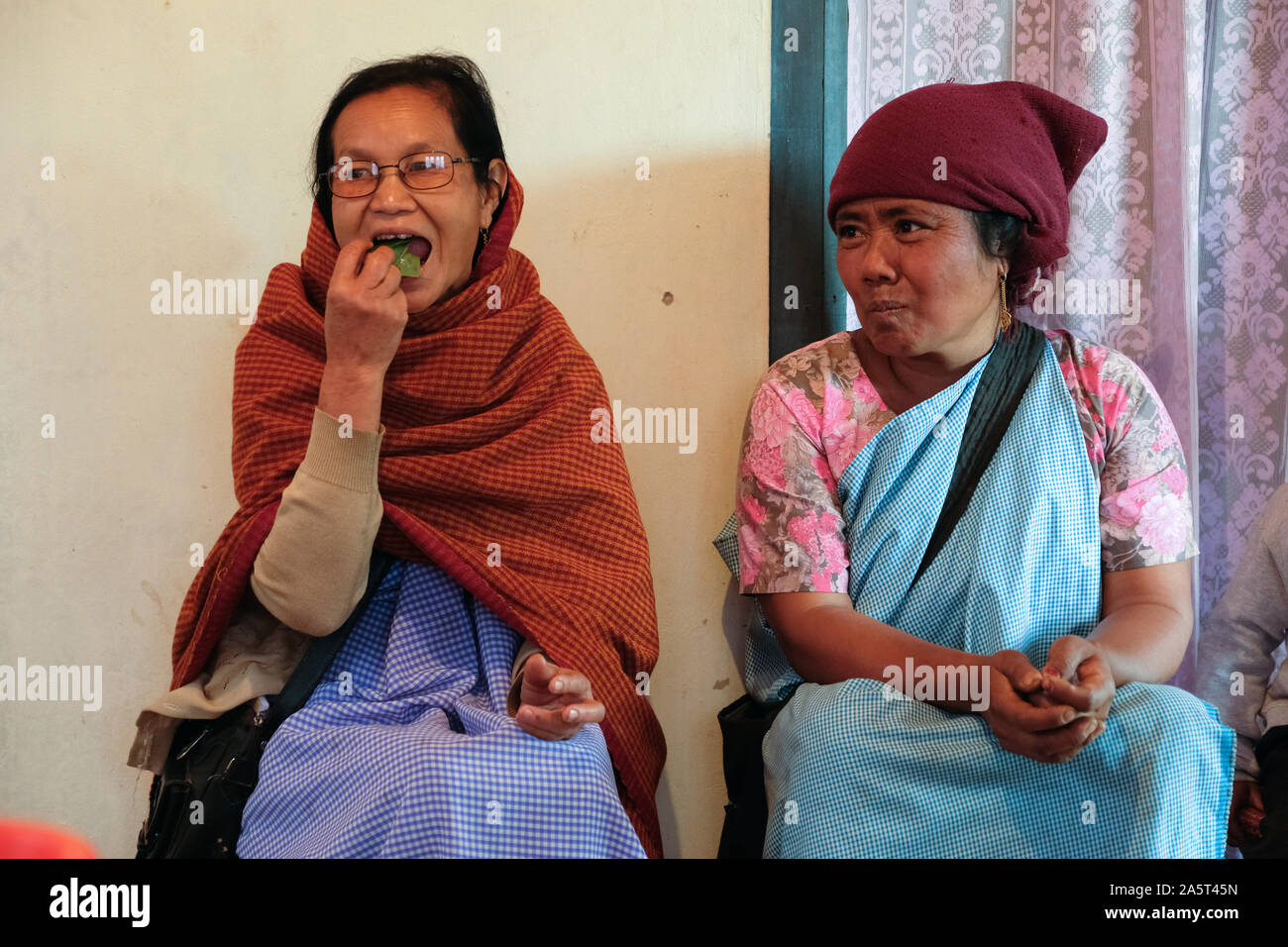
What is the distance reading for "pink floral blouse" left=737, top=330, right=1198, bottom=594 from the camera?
1.73 metres

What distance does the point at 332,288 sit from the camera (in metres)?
1.57

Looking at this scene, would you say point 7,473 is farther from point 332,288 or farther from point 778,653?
point 778,653

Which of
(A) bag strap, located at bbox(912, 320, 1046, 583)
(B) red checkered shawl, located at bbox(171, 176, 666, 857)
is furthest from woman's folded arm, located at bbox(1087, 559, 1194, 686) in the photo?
(B) red checkered shawl, located at bbox(171, 176, 666, 857)

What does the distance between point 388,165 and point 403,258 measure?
0.46ft

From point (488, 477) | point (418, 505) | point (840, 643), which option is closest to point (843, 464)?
point (840, 643)

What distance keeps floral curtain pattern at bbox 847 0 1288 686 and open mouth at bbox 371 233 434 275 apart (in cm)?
87

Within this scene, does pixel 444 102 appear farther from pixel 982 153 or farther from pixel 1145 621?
pixel 1145 621

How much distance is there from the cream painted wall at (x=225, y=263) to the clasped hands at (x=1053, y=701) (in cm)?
71

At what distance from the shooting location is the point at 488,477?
1.66 metres

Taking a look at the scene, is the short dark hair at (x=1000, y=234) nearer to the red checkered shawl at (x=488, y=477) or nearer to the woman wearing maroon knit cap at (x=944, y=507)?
the woman wearing maroon knit cap at (x=944, y=507)

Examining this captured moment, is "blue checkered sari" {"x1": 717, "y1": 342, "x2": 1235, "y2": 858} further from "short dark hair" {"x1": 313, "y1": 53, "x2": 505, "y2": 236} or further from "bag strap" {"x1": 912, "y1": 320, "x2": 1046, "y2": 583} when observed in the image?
"short dark hair" {"x1": 313, "y1": 53, "x2": 505, "y2": 236}

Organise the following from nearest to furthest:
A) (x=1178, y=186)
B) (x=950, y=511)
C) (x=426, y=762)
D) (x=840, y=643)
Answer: (x=426, y=762)
(x=840, y=643)
(x=950, y=511)
(x=1178, y=186)
